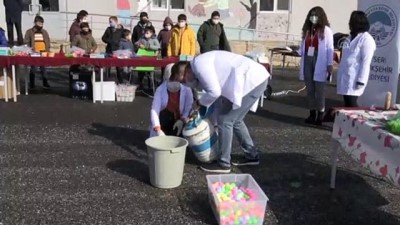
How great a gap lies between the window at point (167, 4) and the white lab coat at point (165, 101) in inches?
352

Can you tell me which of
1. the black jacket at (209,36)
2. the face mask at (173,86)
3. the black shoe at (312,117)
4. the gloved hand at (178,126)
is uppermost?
the black jacket at (209,36)

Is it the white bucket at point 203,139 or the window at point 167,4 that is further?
the window at point 167,4

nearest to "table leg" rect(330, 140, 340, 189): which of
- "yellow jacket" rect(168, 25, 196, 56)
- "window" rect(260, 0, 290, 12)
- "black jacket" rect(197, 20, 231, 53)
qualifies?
"yellow jacket" rect(168, 25, 196, 56)

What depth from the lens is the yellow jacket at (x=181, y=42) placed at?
927 centimetres

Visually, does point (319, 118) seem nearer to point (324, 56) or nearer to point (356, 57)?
point (324, 56)

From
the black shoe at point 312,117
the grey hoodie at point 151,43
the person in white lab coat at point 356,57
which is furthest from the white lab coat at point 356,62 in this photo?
the grey hoodie at point 151,43

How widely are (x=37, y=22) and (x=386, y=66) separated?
6.13 m

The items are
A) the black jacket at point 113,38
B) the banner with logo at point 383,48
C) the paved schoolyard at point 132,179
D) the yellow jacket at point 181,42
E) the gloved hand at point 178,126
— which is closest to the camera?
the paved schoolyard at point 132,179

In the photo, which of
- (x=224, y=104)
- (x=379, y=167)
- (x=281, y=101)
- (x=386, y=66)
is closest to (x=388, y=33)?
(x=386, y=66)

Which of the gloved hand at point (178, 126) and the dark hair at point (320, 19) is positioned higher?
the dark hair at point (320, 19)

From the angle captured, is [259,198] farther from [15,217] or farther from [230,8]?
[230,8]

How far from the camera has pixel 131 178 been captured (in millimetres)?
4875

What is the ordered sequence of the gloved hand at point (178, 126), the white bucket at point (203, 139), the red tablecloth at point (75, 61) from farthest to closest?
the red tablecloth at point (75, 61)
the gloved hand at point (178, 126)
the white bucket at point (203, 139)

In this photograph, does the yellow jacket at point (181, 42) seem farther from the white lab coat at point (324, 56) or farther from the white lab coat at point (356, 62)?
the white lab coat at point (356, 62)
